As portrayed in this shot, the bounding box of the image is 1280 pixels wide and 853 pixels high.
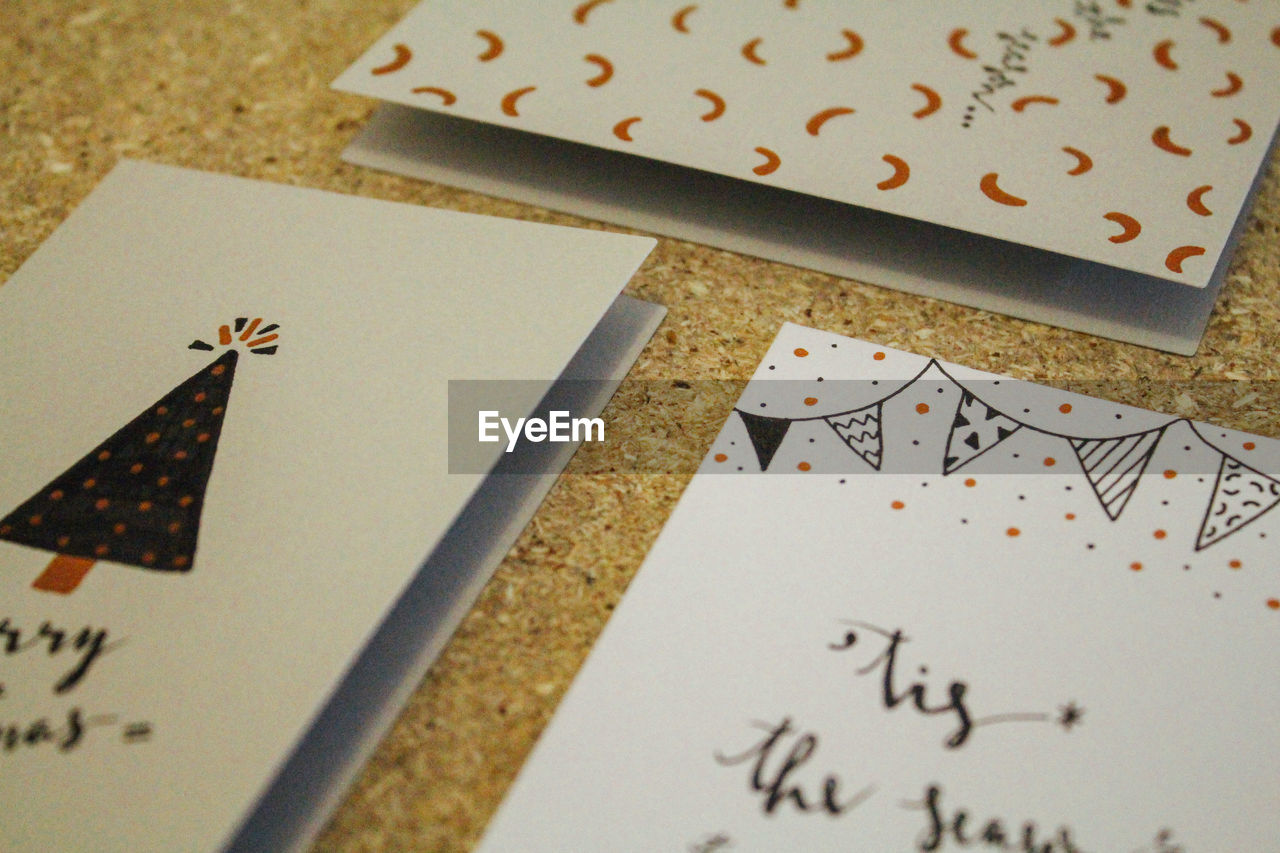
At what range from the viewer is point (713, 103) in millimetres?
870

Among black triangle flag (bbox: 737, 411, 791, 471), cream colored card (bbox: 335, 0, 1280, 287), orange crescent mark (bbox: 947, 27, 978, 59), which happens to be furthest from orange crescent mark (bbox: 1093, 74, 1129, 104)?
black triangle flag (bbox: 737, 411, 791, 471)

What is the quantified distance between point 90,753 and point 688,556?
12.8 inches

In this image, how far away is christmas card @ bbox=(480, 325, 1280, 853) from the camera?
1.75 ft

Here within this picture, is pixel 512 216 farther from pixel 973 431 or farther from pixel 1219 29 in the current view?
pixel 1219 29

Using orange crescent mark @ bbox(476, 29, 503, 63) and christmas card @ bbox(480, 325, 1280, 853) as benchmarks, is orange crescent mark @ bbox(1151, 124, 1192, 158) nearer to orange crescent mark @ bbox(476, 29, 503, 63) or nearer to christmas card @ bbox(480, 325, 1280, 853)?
christmas card @ bbox(480, 325, 1280, 853)

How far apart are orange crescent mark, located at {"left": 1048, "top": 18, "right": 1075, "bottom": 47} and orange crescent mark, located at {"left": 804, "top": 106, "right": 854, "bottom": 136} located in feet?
0.72

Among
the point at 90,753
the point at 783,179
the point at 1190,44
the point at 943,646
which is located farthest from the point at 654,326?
the point at 1190,44

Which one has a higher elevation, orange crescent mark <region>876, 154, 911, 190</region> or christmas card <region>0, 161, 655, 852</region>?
orange crescent mark <region>876, 154, 911, 190</region>

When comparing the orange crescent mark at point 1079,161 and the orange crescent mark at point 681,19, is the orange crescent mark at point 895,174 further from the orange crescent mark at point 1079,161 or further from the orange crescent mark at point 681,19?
the orange crescent mark at point 681,19

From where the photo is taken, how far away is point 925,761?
550 millimetres

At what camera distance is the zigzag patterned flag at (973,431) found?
2.24ft

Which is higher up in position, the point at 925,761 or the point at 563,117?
the point at 563,117

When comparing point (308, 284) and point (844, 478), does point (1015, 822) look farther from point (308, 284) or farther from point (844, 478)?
point (308, 284)

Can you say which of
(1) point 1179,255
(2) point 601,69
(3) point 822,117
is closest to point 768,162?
(3) point 822,117
